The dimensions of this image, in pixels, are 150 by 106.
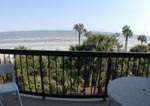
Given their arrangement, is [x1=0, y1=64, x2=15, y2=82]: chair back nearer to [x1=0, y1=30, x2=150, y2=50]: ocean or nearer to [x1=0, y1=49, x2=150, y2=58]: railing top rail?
[x1=0, y1=49, x2=150, y2=58]: railing top rail

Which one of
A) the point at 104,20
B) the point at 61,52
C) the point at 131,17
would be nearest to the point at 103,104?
the point at 61,52

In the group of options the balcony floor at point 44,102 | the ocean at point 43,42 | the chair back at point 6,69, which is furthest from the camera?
the ocean at point 43,42

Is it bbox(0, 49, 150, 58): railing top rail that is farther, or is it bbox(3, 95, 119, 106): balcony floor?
bbox(3, 95, 119, 106): balcony floor

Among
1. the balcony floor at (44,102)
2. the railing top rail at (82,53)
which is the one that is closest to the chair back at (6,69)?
the railing top rail at (82,53)

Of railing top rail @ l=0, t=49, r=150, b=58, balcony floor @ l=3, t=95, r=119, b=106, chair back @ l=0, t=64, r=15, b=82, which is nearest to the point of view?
chair back @ l=0, t=64, r=15, b=82

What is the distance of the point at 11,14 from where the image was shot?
150 feet

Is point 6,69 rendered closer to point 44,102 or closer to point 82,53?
point 44,102

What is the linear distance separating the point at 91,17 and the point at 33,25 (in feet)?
68.8

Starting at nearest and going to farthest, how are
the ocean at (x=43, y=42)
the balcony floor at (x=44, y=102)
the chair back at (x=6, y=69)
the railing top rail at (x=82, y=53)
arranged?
the chair back at (x=6, y=69)
the railing top rail at (x=82, y=53)
the balcony floor at (x=44, y=102)
the ocean at (x=43, y=42)

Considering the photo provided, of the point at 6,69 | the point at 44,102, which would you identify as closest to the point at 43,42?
the point at 44,102

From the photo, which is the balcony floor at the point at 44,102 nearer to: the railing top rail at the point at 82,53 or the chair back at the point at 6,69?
the chair back at the point at 6,69

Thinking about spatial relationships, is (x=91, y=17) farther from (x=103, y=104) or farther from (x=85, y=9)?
(x=103, y=104)

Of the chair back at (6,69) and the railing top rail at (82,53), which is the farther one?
the railing top rail at (82,53)

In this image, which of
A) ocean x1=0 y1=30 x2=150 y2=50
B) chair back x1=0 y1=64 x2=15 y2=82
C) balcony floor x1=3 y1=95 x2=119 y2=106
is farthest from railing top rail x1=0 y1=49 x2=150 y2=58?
ocean x1=0 y1=30 x2=150 y2=50
